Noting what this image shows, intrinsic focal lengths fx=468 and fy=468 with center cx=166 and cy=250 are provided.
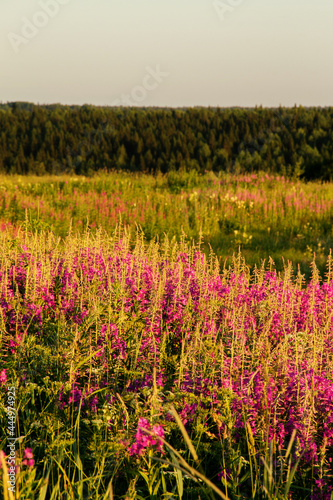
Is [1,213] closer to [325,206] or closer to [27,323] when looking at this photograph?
[27,323]

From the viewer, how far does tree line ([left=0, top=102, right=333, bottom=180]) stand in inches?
1307

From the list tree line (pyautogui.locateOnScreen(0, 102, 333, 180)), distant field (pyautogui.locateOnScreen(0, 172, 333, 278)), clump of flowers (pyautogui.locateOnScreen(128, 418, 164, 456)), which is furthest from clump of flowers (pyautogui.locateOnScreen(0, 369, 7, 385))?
tree line (pyautogui.locateOnScreen(0, 102, 333, 180))

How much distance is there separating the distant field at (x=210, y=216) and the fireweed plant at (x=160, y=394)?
15.1 ft

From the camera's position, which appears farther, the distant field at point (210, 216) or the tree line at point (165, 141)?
the tree line at point (165, 141)

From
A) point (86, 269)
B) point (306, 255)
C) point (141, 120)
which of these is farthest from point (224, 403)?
point (141, 120)

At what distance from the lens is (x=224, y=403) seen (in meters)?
2.76

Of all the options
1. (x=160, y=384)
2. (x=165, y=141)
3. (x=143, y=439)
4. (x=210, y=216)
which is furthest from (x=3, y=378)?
(x=165, y=141)

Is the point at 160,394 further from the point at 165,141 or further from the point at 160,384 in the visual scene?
the point at 165,141

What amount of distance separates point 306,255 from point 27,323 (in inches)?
250

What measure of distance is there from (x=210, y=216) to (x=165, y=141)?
25.3 meters

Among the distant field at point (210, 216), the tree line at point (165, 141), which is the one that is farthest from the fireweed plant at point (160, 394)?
the tree line at point (165, 141)

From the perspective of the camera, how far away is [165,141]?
3600cm

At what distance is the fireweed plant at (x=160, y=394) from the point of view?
2.46m

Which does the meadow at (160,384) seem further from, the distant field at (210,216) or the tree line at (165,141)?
the tree line at (165,141)
